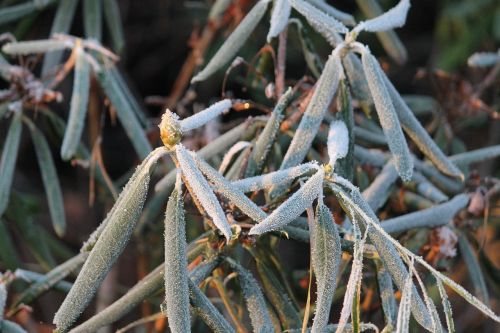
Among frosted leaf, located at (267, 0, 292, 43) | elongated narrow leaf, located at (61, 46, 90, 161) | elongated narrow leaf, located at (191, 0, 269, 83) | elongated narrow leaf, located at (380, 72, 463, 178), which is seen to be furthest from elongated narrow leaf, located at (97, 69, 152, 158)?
elongated narrow leaf, located at (380, 72, 463, 178)

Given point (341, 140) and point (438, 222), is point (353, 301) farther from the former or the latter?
point (438, 222)

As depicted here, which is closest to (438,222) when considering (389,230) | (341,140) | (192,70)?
(389,230)

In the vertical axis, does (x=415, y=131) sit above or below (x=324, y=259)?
above

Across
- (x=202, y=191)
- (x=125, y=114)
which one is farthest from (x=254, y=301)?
(x=125, y=114)

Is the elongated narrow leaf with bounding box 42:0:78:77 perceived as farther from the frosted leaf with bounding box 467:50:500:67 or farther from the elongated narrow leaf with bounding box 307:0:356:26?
the frosted leaf with bounding box 467:50:500:67

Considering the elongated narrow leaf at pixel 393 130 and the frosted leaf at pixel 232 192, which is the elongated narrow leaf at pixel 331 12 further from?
the frosted leaf at pixel 232 192

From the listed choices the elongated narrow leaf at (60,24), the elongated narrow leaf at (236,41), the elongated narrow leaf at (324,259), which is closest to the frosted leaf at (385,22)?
the elongated narrow leaf at (236,41)

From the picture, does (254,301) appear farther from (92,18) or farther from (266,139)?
(92,18)
